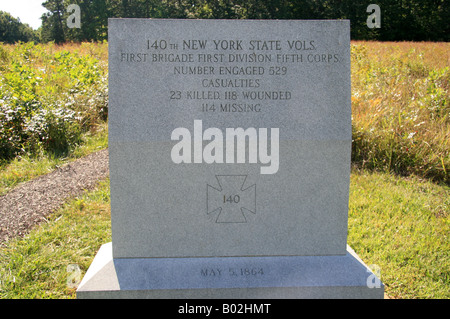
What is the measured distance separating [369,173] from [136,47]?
12.6 ft

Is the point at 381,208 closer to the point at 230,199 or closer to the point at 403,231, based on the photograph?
the point at 403,231

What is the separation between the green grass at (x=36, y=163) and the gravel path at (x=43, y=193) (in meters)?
0.17

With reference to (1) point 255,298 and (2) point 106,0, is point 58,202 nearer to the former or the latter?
(1) point 255,298

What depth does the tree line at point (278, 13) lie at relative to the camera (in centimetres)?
2452

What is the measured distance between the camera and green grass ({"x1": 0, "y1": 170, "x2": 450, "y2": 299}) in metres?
2.84

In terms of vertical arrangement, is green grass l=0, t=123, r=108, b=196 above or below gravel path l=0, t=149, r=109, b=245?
above

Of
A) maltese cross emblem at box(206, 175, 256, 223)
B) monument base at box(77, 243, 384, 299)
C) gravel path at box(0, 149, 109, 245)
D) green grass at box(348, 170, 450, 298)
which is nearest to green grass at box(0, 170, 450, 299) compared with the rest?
green grass at box(348, 170, 450, 298)

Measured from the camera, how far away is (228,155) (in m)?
2.60

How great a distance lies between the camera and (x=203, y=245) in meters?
2.70

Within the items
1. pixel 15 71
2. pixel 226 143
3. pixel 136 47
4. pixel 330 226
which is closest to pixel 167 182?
pixel 226 143

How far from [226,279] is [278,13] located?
3035 centimetres

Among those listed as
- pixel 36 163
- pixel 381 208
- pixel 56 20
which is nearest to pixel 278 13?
pixel 56 20

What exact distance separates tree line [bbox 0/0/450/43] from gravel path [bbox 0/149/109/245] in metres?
22.4

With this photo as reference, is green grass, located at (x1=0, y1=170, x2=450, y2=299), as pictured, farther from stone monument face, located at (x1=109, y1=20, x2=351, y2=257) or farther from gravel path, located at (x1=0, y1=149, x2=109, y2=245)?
stone monument face, located at (x1=109, y1=20, x2=351, y2=257)
